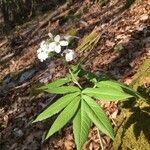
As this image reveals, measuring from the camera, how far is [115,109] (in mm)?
3785

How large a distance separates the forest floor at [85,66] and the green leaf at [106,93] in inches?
47.2

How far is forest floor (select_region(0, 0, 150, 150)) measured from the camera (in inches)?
168

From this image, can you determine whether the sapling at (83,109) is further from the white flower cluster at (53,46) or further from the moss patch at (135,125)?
the moss patch at (135,125)

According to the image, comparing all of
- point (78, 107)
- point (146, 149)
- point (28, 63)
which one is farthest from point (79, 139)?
point (28, 63)

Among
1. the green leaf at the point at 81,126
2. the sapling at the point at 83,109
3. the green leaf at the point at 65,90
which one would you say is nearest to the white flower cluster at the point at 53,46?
the sapling at the point at 83,109

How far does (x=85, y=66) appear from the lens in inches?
209

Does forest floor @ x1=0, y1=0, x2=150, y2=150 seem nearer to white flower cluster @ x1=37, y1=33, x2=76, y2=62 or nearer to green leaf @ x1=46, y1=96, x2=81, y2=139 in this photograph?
white flower cluster @ x1=37, y1=33, x2=76, y2=62

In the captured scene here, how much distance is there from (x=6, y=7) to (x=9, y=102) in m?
8.96

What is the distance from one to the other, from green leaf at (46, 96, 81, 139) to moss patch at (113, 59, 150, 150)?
0.85 meters

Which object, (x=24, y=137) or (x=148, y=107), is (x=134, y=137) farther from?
(x=24, y=137)

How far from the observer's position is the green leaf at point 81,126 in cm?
208

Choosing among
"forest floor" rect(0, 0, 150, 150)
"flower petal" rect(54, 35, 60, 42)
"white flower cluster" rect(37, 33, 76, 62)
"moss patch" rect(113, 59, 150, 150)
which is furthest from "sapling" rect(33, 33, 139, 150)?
"forest floor" rect(0, 0, 150, 150)

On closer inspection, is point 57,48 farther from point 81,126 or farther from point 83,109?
point 81,126

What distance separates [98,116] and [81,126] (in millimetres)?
121
